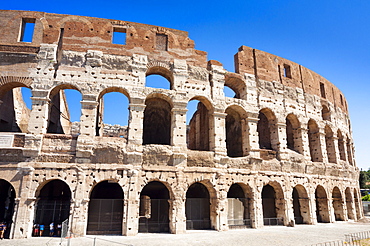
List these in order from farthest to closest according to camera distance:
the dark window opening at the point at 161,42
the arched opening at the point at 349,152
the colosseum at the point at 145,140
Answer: the arched opening at the point at 349,152
the dark window opening at the point at 161,42
the colosseum at the point at 145,140

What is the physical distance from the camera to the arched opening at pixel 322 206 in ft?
58.2

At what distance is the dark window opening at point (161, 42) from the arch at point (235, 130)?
5158mm

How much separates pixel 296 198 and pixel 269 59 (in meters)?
9.21

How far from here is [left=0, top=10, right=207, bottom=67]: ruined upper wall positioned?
45.1 ft

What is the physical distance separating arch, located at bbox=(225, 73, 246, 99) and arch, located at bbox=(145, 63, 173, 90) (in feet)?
11.1

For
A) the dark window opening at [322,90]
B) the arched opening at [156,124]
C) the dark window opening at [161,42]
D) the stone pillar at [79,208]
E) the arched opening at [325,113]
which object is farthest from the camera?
the dark window opening at [322,90]

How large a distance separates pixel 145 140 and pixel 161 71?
5.34m

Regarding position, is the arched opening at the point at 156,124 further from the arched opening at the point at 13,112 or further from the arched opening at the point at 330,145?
the arched opening at the point at 330,145

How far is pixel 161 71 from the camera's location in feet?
50.0

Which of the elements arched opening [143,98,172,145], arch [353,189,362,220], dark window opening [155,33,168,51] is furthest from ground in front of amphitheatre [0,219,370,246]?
arch [353,189,362,220]

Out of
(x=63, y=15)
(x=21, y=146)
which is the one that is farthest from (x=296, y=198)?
(x=63, y=15)

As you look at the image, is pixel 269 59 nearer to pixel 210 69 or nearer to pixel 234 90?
pixel 234 90

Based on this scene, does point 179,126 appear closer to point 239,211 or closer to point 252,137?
point 252,137

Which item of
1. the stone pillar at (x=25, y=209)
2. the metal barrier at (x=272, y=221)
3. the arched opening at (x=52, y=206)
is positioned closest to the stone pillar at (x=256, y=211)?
the metal barrier at (x=272, y=221)
